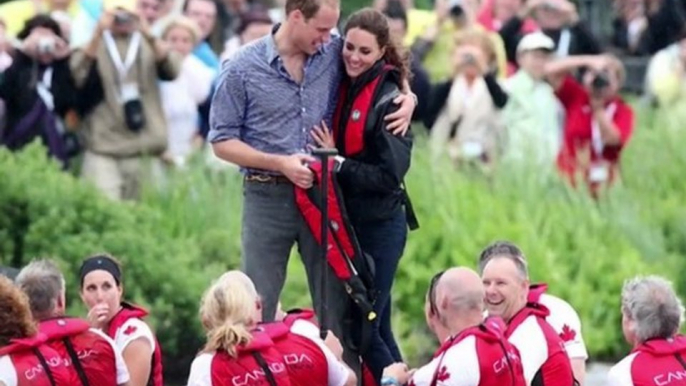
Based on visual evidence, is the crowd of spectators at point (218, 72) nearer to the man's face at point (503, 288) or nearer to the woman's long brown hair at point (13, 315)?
the man's face at point (503, 288)

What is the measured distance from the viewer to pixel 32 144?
13734 mm

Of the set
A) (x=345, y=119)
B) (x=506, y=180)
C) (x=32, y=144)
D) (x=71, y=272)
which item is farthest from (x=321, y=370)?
(x=506, y=180)

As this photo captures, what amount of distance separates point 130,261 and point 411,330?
1757 mm

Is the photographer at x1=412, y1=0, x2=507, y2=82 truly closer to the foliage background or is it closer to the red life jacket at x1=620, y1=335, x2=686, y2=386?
the foliage background

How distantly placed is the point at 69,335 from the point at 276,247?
4.16 ft

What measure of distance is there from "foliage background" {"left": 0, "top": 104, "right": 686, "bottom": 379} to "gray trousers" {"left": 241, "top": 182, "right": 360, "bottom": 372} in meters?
2.77

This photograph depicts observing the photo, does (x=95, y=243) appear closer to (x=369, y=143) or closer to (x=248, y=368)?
(x=369, y=143)

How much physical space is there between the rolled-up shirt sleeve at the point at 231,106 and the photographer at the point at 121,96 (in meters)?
4.93

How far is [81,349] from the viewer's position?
8.77 meters

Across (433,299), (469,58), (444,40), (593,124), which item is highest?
(444,40)

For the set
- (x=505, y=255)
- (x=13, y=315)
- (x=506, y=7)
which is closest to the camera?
(x=13, y=315)

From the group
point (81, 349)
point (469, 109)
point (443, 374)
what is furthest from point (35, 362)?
point (469, 109)

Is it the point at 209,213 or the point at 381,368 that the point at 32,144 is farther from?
the point at 381,368

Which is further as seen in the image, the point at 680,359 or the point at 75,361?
the point at 680,359
